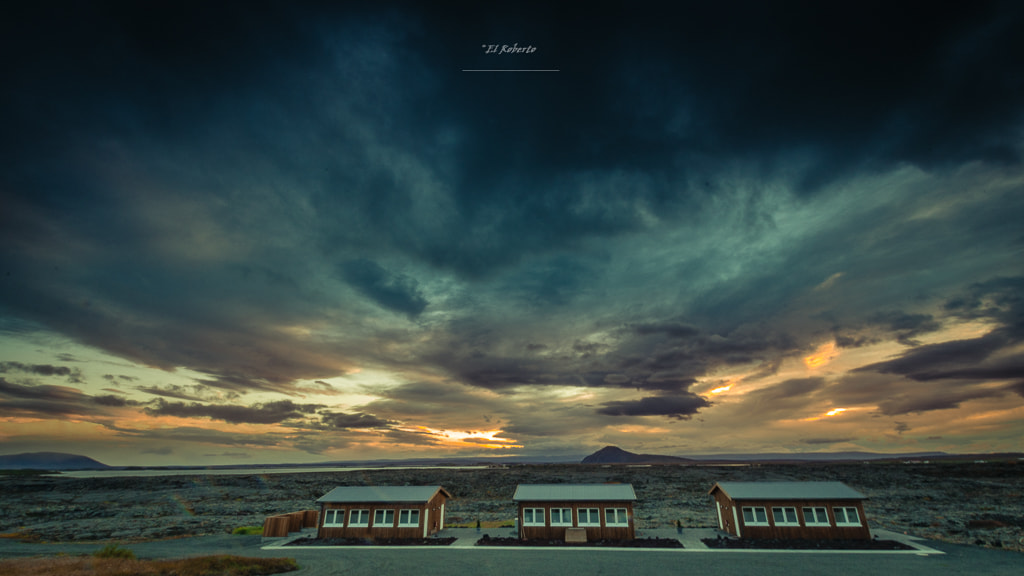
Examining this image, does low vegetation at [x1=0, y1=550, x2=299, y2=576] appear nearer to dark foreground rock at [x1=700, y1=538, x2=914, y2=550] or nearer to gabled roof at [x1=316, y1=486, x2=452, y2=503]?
gabled roof at [x1=316, y1=486, x2=452, y2=503]

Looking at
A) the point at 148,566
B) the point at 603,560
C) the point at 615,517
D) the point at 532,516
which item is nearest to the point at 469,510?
the point at 532,516

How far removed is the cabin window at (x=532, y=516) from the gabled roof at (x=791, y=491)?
1752cm

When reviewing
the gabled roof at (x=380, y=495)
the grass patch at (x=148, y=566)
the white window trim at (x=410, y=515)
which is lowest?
the grass patch at (x=148, y=566)

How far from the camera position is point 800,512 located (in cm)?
4178

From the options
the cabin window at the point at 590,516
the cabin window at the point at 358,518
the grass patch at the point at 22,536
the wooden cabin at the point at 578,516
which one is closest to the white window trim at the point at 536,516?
the wooden cabin at the point at 578,516

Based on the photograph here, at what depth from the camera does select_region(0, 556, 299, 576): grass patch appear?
30266 mm

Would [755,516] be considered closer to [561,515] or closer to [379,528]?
[561,515]

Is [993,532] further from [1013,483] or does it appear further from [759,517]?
[1013,483]

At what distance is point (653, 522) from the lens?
58.2 metres

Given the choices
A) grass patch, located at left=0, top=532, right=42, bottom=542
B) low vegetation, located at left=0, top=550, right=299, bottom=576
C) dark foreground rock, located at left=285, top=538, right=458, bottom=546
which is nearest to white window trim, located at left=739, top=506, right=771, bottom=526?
dark foreground rock, located at left=285, top=538, right=458, bottom=546

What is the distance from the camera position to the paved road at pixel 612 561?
3156 cm

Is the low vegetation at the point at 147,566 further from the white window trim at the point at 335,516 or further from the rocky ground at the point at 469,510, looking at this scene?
the rocky ground at the point at 469,510

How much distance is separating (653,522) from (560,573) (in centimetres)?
3211

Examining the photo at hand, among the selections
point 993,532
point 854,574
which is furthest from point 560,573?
point 993,532
